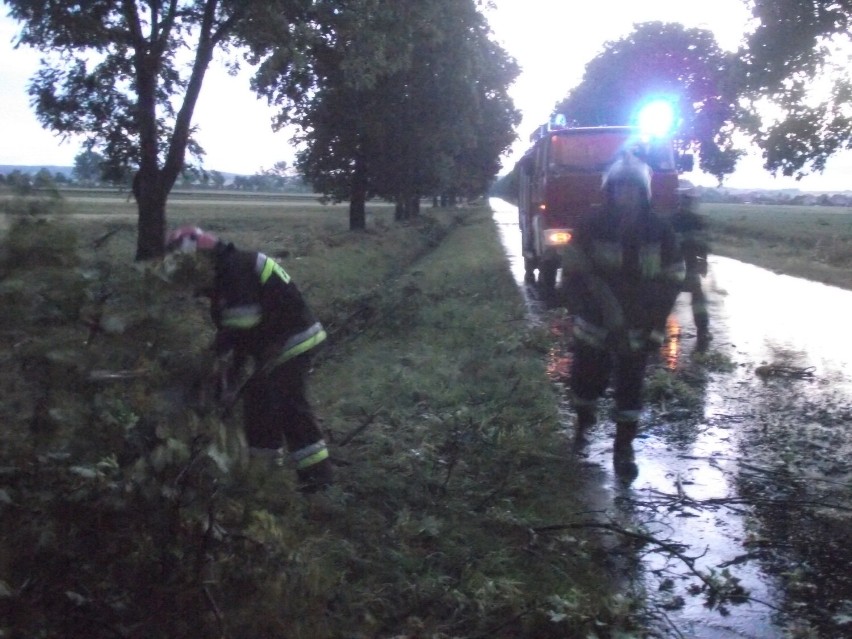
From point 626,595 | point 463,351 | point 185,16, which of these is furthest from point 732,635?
point 185,16

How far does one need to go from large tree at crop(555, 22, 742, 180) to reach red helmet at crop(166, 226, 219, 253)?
4795cm

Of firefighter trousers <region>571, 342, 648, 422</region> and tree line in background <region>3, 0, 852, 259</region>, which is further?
tree line in background <region>3, 0, 852, 259</region>

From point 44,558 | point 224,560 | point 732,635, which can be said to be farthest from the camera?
point 732,635

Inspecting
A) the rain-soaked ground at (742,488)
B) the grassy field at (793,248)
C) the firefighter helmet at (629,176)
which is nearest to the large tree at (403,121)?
the grassy field at (793,248)

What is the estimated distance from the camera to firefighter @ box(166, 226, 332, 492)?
517cm

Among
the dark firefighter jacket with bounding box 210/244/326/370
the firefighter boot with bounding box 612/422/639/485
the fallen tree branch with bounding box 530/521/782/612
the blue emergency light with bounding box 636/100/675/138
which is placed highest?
the blue emergency light with bounding box 636/100/675/138

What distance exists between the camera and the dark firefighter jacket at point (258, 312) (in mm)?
5160

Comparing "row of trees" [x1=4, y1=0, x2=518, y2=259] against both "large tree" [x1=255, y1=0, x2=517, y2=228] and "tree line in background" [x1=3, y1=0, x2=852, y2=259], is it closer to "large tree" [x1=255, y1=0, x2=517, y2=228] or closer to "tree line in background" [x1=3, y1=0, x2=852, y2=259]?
"tree line in background" [x1=3, y1=0, x2=852, y2=259]

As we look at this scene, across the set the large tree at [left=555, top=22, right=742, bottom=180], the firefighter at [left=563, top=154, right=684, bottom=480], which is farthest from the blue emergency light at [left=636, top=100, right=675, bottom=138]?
the large tree at [left=555, top=22, right=742, bottom=180]

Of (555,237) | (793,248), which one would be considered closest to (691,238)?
(555,237)

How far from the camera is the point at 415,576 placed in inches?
186

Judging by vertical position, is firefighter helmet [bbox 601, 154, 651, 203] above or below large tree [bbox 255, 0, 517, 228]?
below

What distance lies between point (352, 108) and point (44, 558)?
29.5 m

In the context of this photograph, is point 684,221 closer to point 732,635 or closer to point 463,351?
point 463,351
